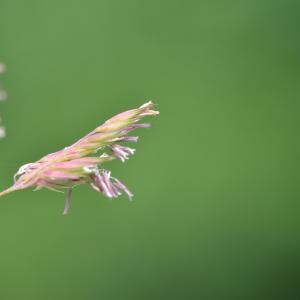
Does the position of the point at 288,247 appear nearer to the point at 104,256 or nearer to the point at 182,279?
the point at 182,279

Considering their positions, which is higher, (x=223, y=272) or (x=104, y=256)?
(x=104, y=256)

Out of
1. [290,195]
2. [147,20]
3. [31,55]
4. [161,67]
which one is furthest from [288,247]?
[31,55]

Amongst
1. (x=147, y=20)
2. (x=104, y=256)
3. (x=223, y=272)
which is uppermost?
(x=147, y=20)

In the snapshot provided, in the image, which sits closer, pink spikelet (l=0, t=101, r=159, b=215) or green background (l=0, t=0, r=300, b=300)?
pink spikelet (l=0, t=101, r=159, b=215)

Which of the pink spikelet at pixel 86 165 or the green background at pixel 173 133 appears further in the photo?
the green background at pixel 173 133
